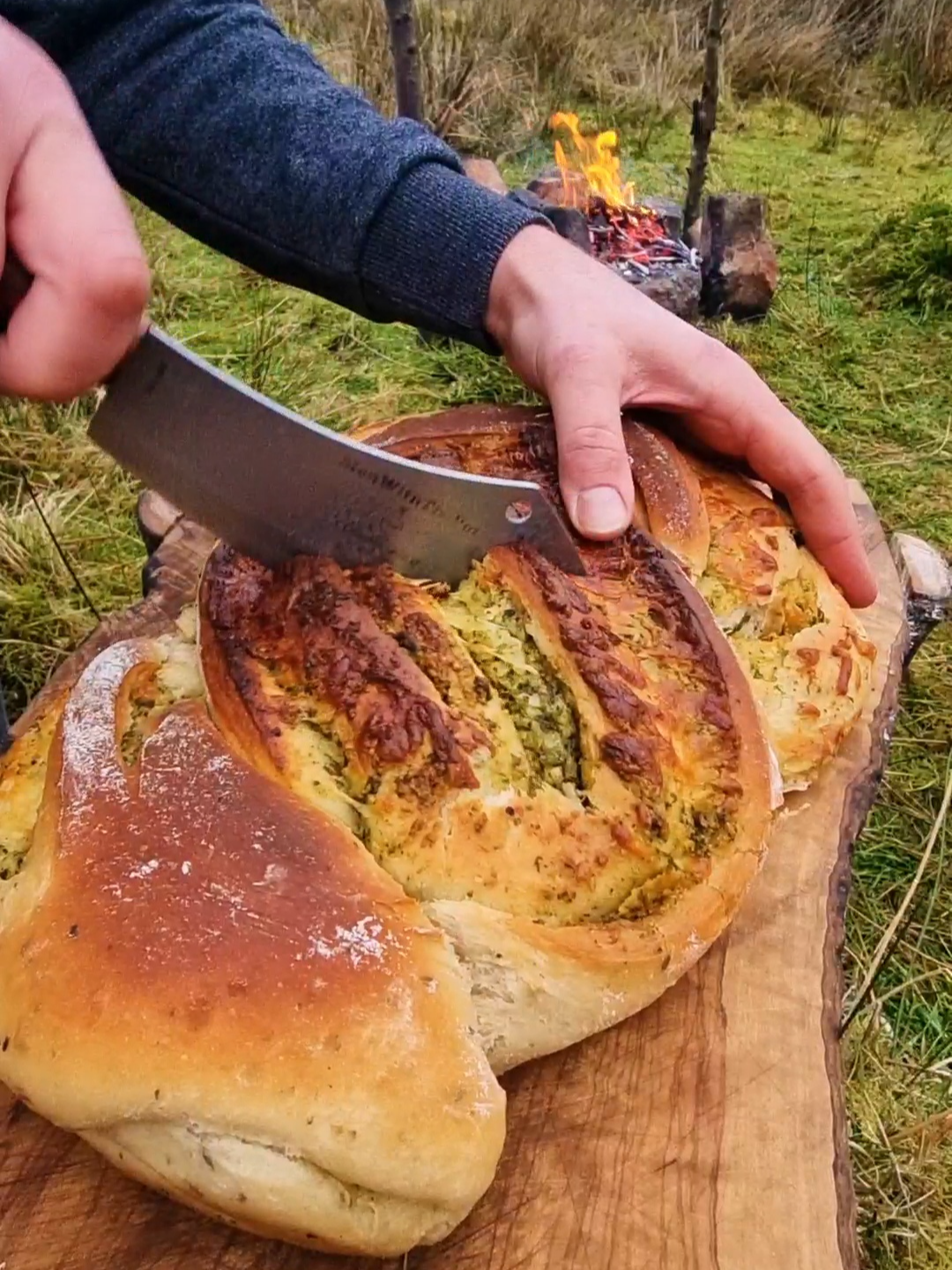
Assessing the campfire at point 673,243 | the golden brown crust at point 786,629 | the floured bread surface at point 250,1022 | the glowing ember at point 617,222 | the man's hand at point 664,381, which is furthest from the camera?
the glowing ember at point 617,222

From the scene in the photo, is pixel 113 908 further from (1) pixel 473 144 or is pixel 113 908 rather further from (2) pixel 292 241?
(1) pixel 473 144

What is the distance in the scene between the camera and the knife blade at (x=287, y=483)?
5.46 feet

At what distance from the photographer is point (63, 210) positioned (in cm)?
134

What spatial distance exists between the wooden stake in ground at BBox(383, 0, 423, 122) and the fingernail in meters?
3.86

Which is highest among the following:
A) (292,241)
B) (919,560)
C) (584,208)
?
(292,241)

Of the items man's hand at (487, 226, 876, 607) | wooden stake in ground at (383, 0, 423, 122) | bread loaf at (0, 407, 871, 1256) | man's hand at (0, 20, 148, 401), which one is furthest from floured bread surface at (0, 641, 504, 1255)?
wooden stake in ground at (383, 0, 423, 122)

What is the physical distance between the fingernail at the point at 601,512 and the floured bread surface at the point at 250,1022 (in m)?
0.76

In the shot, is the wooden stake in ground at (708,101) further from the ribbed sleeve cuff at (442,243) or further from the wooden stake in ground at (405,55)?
the ribbed sleeve cuff at (442,243)

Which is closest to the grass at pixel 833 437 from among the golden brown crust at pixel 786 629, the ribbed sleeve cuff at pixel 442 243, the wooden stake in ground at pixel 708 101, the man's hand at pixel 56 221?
the wooden stake in ground at pixel 708 101

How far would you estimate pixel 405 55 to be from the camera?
5324 millimetres

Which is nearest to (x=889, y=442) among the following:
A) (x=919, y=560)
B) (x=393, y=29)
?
(x=919, y=560)

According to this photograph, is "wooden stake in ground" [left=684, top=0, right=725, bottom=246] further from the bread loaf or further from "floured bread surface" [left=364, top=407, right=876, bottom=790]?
the bread loaf

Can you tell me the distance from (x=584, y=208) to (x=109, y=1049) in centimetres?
564

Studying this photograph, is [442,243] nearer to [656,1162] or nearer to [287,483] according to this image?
[287,483]
